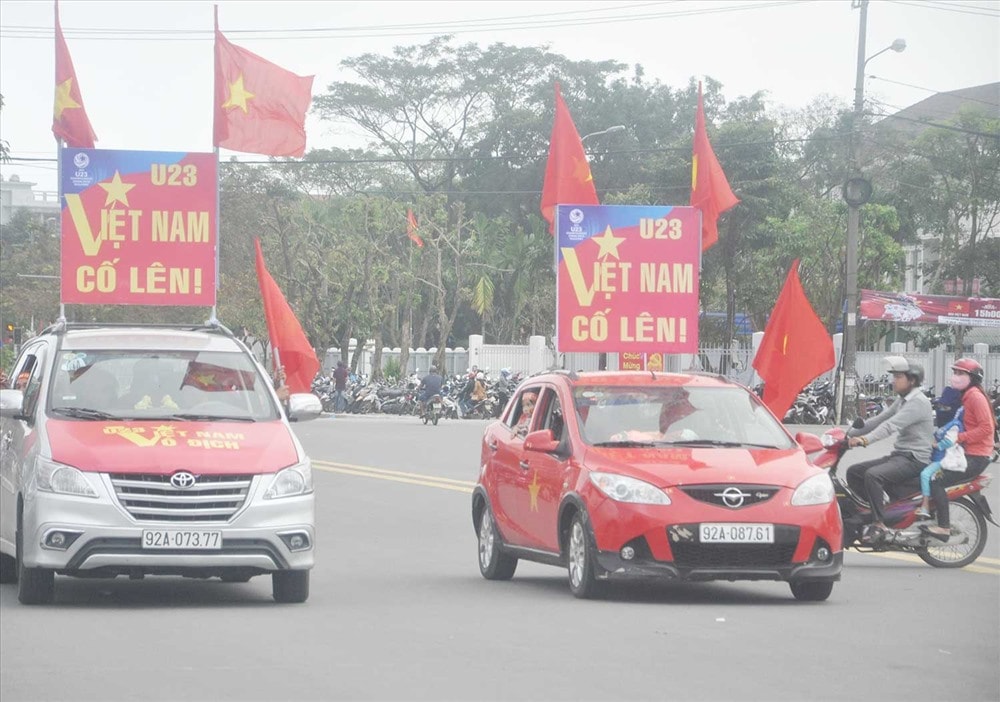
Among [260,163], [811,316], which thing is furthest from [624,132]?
[811,316]

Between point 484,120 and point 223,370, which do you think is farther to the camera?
point 484,120

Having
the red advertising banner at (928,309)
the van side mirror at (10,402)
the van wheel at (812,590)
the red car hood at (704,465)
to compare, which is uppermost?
the red advertising banner at (928,309)

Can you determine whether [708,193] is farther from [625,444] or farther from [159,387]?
[159,387]

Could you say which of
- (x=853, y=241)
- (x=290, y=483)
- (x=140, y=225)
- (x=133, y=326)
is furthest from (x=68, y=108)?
(x=853, y=241)

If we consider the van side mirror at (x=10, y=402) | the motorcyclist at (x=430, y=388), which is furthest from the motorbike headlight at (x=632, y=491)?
the motorcyclist at (x=430, y=388)

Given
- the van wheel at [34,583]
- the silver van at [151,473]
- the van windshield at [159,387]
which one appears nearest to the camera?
the silver van at [151,473]

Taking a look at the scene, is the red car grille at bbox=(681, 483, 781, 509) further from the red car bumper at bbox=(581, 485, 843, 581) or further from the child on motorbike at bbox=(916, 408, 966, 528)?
the child on motorbike at bbox=(916, 408, 966, 528)

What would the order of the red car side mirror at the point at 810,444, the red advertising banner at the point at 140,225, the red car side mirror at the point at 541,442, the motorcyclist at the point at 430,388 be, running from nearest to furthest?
the red car side mirror at the point at 541,442 → the red car side mirror at the point at 810,444 → the red advertising banner at the point at 140,225 → the motorcyclist at the point at 430,388

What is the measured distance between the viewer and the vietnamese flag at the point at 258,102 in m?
25.5

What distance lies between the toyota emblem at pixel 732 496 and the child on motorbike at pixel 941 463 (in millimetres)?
3401

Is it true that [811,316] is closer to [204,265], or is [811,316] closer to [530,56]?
[204,265]

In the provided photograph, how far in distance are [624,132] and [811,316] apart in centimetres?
5064

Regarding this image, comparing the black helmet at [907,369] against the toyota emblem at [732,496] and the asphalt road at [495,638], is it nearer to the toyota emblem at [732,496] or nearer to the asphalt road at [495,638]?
the asphalt road at [495,638]

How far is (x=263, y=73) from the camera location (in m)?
25.9
